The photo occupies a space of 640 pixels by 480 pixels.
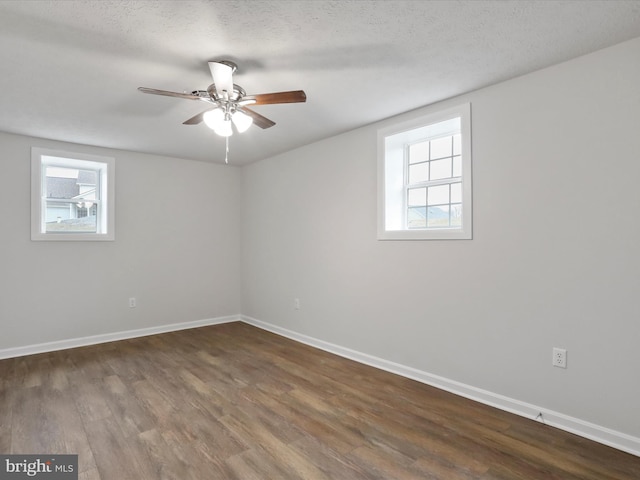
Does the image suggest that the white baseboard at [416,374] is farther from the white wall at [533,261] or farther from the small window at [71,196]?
the small window at [71,196]

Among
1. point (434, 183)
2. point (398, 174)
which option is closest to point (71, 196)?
point (398, 174)

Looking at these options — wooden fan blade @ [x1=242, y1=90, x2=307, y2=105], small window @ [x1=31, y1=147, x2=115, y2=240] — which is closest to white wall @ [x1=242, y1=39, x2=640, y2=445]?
wooden fan blade @ [x1=242, y1=90, x2=307, y2=105]

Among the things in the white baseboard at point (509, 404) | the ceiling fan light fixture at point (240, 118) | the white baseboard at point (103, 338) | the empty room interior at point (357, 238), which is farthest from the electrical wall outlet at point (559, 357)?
the white baseboard at point (103, 338)

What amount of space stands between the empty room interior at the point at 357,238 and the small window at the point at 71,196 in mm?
25

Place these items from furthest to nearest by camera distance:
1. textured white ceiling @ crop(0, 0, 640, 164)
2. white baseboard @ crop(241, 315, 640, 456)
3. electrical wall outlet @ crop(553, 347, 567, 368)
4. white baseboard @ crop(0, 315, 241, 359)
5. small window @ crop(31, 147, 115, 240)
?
small window @ crop(31, 147, 115, 240), white baseboard @ crop(0, 315, 241, 359), electrical wall outlet @ crop(553, 347, 567, 368), white baseboard @ crop(241, 315, 640, 456), textured white ceiling @ crop(0, 0, 640, 164)

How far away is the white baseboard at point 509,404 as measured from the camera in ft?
7.01

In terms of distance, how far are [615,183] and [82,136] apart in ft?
15.7

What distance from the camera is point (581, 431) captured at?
227cm

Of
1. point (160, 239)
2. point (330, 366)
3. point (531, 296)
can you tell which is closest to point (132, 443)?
point (330, 366)

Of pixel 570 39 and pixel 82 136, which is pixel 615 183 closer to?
pixel 570 39

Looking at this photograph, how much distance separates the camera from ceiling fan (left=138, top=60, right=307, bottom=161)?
225 cm

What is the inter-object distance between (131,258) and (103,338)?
1024mm

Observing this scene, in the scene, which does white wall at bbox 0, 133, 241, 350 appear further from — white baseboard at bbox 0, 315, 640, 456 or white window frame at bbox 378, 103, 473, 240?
white window frame at bbox 378, 103, 473, 240

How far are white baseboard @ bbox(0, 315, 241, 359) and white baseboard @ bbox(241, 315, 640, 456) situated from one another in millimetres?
2091
